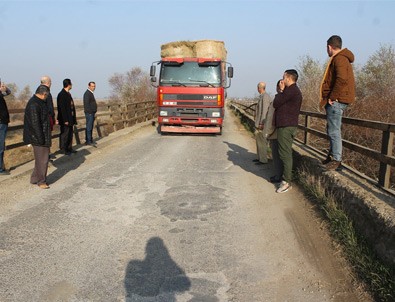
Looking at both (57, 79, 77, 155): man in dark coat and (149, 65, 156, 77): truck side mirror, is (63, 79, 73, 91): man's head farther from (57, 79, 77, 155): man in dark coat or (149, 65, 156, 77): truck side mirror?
(149, 65, 156, 77): truck side mirror

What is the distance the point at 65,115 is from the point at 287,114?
5.46m

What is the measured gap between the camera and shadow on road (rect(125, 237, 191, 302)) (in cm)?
271

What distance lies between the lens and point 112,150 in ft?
32.0

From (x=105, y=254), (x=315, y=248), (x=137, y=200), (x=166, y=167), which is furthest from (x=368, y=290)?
(x=166, y=167)

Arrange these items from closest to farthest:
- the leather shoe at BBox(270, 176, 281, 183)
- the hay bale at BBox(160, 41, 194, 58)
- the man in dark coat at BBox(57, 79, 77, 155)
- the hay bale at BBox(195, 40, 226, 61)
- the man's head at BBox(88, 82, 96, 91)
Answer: the leather shoe at BBox(270, 176, 281, 183), the man in dark coat at BBox(57, 79, 77, 155), the man's head at BBox(88, 82, 96, 91), the hay bale at BBox(195, 40, 226, 61), the hay bale at BBox(160, 41, 194, 58)

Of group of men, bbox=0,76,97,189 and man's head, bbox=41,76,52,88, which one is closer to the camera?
group of men, bbox=0,76,97,189

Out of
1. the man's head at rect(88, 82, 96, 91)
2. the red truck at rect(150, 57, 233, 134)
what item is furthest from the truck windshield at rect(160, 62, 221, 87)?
the man's head at rect(88, 82, 96, 91)

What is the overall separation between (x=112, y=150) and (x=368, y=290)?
26.7 feet

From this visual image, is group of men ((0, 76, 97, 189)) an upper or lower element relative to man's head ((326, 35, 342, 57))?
lower

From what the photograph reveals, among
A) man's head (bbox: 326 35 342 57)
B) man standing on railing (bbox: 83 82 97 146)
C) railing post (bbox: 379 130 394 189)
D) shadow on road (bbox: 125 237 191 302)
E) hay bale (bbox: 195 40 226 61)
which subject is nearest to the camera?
shadow on road (bbox: 125 237 191 302)

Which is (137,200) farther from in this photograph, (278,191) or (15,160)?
(15,160)

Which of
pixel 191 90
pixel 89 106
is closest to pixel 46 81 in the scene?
pixel 89 106

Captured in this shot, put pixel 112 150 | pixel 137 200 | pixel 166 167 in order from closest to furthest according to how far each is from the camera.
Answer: pixel 137 200, pixel 166 167, pixel 112 150

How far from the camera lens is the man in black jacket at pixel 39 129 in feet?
17.5
